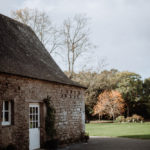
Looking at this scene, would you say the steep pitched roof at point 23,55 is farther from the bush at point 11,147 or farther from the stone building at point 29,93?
the bush at point 11,147

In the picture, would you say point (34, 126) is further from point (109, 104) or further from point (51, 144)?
point (109, 104)

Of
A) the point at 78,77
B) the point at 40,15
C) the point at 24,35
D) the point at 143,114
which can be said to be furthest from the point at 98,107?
the point at 24,35

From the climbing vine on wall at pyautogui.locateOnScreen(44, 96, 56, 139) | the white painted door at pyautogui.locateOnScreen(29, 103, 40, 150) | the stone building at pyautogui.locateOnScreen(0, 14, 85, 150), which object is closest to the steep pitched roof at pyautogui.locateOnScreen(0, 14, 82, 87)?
the stone building at pyautogui.locateOnScreen(0, 14, 85, 150)

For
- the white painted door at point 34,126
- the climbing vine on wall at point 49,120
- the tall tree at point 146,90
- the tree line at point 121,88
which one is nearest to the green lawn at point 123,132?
the climbing vine on wall at point 49,120

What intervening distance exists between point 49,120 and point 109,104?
25814 millimetres

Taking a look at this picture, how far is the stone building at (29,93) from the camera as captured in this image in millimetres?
10438

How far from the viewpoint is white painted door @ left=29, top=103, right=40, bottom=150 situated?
1181cm

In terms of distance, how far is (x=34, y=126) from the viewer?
1223 centimetres

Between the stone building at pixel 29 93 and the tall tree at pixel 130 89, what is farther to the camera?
the tall tree at pixel 130 89

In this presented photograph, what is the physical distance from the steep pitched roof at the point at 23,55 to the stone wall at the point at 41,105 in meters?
0.36

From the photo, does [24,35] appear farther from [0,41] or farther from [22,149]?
[22,149]

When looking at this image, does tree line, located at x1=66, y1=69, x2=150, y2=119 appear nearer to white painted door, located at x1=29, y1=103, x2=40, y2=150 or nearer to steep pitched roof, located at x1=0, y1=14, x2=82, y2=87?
steep pitched roof, located at x1=0, y1=14, x2=82, y2=87

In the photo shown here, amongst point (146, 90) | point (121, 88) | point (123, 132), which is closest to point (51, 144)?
point (123, 132)

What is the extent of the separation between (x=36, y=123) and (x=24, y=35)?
19.1 feet
